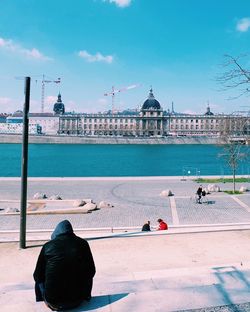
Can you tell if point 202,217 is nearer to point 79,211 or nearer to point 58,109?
point 79,211

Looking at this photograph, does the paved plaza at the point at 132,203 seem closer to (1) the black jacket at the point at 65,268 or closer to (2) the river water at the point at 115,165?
(2) the river water at the point at 115,165

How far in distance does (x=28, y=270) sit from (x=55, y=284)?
264 cm

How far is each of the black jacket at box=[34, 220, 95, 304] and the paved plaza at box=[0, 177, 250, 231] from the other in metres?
9.64

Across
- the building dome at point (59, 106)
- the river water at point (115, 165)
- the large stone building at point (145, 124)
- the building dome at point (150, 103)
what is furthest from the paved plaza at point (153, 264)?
the building dome at point (59, 106)

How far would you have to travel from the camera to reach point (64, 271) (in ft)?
13.1

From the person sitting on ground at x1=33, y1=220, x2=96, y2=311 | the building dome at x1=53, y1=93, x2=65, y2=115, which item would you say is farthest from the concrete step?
the building dome at x1=53, y1=93, x2=65, y2=115

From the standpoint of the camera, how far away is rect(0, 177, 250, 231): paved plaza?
14.8 metres

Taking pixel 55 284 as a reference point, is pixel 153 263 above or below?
below

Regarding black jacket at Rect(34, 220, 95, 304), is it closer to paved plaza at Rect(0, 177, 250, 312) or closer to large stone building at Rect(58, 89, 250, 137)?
paved plaza at Rect(0, 177, 250, 312)

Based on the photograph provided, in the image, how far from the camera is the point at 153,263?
666 centimetres

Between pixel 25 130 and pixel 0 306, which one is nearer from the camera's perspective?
pixel 0 306

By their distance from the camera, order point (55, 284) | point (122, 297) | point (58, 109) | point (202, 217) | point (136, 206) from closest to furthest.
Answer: point (55, 284) → point (122, 297) → point (202, 217) → point (136, 206) → point (58, 109)

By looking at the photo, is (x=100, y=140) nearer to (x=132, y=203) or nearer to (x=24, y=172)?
(x=132, y=203)

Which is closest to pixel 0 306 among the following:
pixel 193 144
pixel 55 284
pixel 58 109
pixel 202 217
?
pixel 55 284
